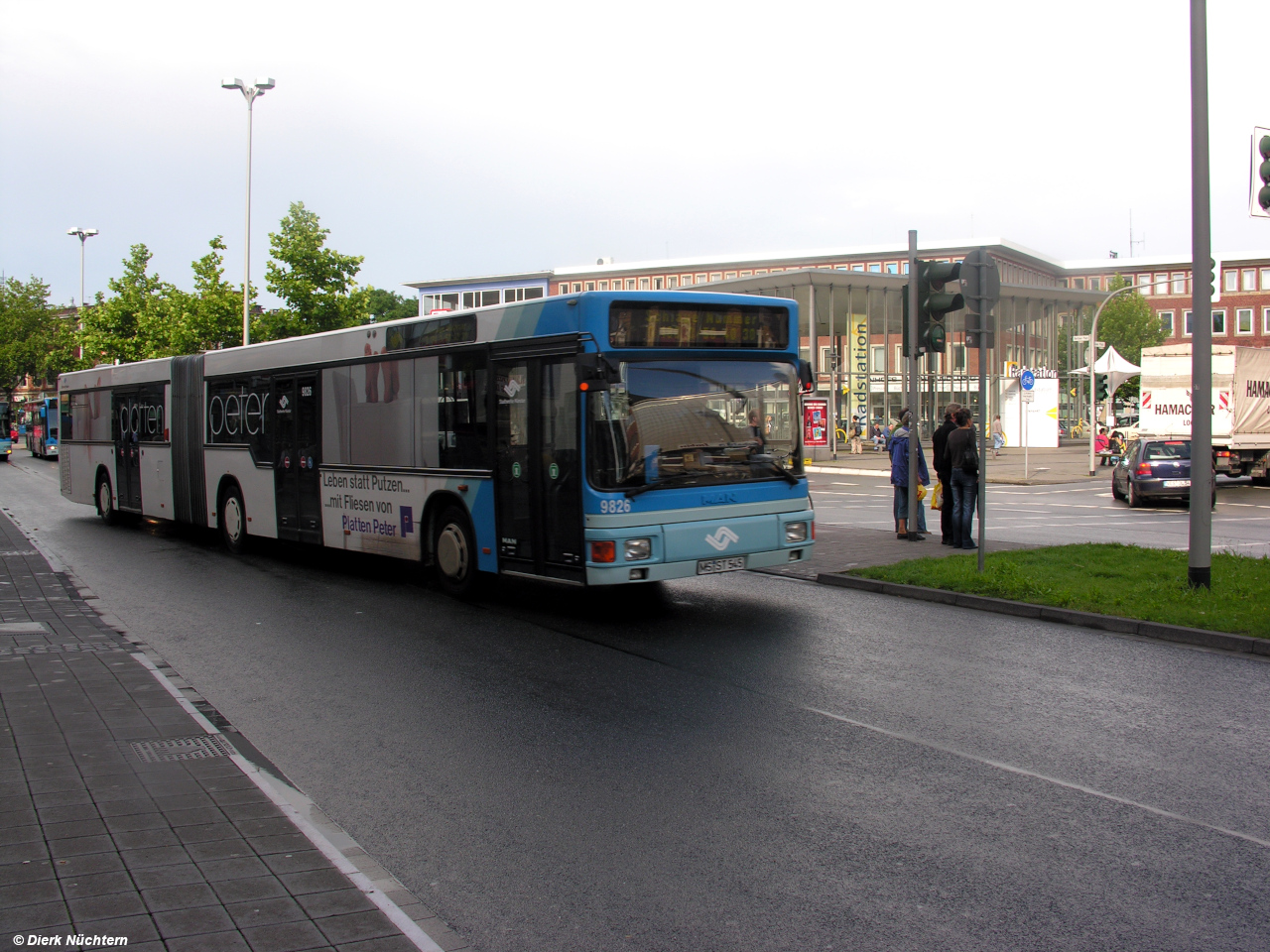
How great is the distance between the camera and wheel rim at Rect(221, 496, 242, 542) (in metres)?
16.1

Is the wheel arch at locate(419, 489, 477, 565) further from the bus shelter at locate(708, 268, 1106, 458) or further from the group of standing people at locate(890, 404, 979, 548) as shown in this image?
the bus shelter at locate(708, 268, 1106, 458)

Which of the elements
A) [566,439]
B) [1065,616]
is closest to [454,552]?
[566,439]

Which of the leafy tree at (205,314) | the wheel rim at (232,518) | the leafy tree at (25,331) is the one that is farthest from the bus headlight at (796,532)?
the leafy tree at (25,331)

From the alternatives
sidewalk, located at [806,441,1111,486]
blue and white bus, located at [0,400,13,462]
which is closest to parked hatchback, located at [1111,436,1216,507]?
sidewalk, located at [806,441,1111,486]

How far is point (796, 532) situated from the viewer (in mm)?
10227

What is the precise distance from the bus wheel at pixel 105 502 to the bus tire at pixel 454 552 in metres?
12.2

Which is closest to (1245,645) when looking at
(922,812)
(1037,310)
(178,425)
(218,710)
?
(922,812)

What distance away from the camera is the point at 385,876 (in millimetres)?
4188

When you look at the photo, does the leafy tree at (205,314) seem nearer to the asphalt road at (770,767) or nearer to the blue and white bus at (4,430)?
→ the blue and white bus at (4,430)

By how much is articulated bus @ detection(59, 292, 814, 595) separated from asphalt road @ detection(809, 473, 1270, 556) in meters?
7.42

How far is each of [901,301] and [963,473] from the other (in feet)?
52.3

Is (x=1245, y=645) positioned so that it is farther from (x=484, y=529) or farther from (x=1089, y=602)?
(x=484, y=529)

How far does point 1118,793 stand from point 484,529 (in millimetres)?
6826

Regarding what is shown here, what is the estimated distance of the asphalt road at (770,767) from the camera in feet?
13.0
